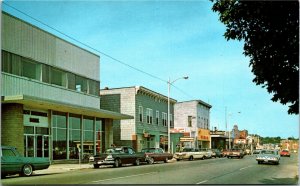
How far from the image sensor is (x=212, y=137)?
268ft

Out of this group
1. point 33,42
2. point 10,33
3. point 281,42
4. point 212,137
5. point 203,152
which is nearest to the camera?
point 281,42

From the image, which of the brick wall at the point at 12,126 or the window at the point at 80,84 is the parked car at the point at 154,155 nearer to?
the window at the point at 80,84

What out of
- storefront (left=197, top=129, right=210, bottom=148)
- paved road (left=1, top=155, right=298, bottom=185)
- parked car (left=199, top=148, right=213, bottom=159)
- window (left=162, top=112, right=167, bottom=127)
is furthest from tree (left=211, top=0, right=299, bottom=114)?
storefront (left=197, top=129, right=210, bottom=148)

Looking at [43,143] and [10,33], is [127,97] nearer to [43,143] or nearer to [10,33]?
[43,143]

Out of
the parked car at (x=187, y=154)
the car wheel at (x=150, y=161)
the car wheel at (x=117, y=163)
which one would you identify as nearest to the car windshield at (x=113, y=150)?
the car wheel at (x=117, y=163)

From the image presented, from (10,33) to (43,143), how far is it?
26.0 feet

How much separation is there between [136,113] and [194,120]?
2467 cm

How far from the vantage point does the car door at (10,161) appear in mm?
19344

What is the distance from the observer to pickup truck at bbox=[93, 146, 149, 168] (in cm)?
2922

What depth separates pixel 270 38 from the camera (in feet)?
33.3

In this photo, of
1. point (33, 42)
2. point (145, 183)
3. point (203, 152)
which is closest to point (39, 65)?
point (33, 42)

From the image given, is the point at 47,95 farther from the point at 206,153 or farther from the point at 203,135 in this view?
the point at 203,135

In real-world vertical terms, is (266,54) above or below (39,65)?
below

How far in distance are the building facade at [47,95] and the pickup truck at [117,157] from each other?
1.56 metres
